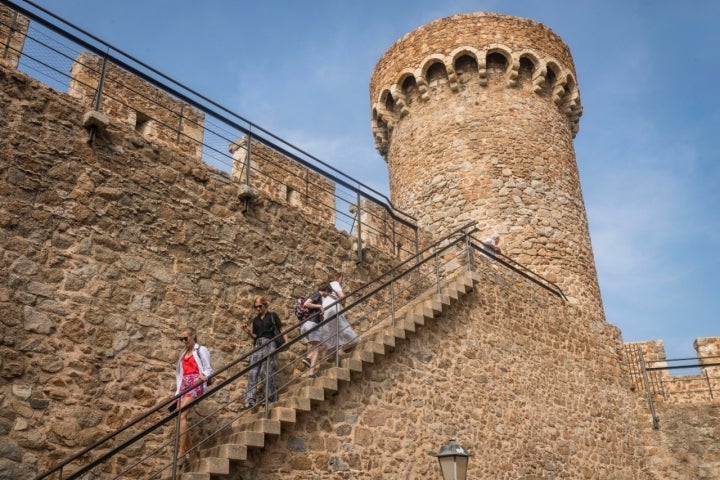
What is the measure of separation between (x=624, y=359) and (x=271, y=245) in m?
8.61

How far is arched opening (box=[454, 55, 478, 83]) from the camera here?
15.6 metres

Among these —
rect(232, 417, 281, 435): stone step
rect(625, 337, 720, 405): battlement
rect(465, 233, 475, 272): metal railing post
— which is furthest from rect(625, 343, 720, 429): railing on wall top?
rect(232, 417, 281, 435): stone step

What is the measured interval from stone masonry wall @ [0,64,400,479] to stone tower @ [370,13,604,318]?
21.5ft

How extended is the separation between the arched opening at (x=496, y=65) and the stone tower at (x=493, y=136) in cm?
3

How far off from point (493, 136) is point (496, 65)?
80.0 inches

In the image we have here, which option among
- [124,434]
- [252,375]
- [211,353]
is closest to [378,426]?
[252,375]

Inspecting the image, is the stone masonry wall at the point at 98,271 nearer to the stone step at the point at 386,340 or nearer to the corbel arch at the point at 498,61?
the stone step at the point at 386,340

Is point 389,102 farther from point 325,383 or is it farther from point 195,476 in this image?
point 195,476

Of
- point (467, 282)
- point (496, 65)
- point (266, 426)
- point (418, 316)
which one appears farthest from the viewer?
point (496, 65)

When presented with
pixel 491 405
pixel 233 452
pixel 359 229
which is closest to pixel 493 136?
pixel 359 229

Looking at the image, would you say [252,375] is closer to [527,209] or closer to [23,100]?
[23,100]

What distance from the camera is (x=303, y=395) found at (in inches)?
271

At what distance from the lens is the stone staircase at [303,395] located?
233 inches

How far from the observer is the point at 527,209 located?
14039 millimetres
